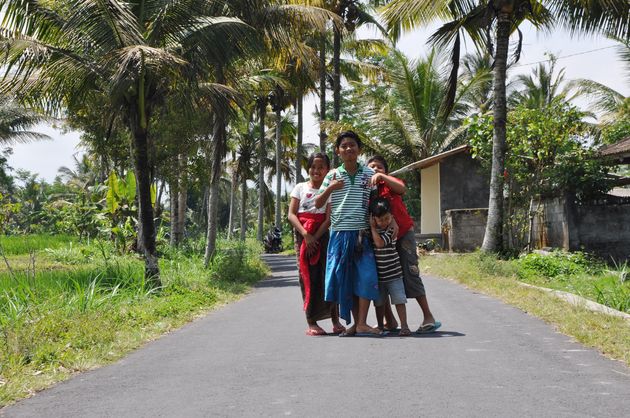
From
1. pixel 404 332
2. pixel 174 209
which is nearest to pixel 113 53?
pixel 404 332

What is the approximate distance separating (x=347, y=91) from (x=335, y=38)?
14.9m

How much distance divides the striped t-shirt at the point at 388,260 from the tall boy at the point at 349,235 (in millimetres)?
65

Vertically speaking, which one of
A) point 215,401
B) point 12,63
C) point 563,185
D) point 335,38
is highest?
point 335,38

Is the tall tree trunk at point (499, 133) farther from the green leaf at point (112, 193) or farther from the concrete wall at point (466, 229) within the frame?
the green leaf at point (112, 193)

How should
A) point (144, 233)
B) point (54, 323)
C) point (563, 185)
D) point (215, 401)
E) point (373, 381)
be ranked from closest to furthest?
point (215, 401)
point (373, 381)
point (54, 323)
point (144, 233)
point (563, 185)

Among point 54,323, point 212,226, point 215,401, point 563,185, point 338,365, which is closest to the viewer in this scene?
point 215,401

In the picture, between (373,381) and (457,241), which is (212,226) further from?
(373,381)

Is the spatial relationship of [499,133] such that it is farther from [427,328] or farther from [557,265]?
[427,328]

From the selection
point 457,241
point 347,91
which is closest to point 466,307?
point 457,241

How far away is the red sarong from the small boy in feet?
1.90

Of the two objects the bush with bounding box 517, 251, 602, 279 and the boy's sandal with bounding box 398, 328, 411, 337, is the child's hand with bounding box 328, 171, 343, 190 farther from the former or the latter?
the bush with bounding box 517, 251, 602, 279

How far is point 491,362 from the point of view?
5.30 metres

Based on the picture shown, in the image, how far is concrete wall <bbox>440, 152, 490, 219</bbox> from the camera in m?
23.4

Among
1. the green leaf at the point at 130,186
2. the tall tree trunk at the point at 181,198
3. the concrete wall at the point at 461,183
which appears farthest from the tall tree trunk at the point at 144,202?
the concrete wall at the point at 461,183
